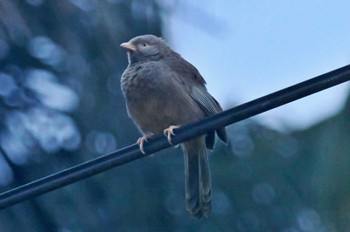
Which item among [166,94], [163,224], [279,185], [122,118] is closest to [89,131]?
[122,118]

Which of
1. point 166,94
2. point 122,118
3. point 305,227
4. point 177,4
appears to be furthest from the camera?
point 305,227

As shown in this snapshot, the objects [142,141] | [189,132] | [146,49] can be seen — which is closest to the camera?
[189,132]

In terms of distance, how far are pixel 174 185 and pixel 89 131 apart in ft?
3.39

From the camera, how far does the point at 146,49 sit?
820cm

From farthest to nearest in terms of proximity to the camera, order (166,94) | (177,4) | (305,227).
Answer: (305,227)
(177,4)
(166,94)

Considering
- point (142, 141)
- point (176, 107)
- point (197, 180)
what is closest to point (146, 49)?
point (176, 107)

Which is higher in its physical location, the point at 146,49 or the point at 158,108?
the point at 146,49

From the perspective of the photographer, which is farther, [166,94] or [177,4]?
[177,4]

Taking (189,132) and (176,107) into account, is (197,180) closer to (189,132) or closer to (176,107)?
(176,107)

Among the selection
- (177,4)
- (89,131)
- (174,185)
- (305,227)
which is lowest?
(305,227)

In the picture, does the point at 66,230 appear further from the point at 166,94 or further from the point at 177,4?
the point at 166,94

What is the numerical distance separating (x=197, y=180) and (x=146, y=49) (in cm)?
103

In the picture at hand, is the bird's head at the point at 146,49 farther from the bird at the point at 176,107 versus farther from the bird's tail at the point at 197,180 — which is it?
the bird's tail at the point at 197,180

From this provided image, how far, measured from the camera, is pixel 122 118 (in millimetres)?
12141
